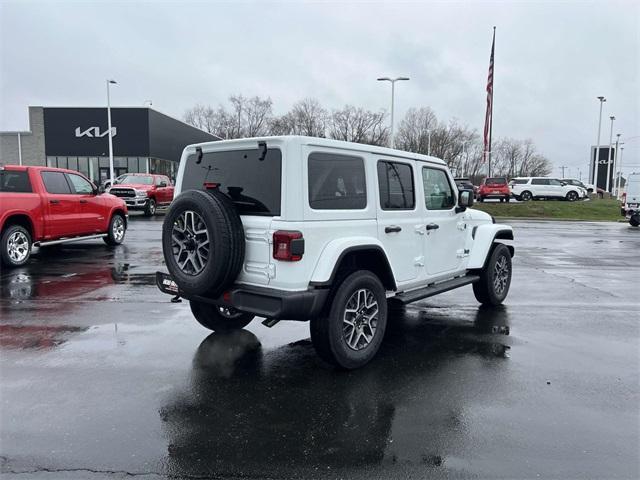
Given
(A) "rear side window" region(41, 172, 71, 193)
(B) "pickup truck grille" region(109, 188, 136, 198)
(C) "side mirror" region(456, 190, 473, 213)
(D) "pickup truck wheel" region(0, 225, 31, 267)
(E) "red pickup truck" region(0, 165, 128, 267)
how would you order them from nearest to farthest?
(C) "side mirror" region(456, 190, 473, 213) → (D) "pickup truck wheel" region(0, 225, 31, 267) → (E) "red pickup truck" region(0, 165, 128, 267) → (A) "rear side window" region(41, 172, 71, 193) → (B) "pickup truck grille" region(109, 188, 136, 198)

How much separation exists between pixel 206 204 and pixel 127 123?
1597 inches

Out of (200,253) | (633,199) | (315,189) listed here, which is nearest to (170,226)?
(200,253)

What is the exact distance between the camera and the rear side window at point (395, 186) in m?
4.94

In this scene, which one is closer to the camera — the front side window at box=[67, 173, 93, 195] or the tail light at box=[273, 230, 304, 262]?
the tail light at box=[273, 230, 304, 262]

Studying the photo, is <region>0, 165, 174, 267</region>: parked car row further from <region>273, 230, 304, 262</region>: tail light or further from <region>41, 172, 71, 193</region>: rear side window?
<region>273, 230, 304, 262</region>: tail light

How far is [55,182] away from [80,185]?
790 millimetres

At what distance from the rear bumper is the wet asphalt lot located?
2.13 feet

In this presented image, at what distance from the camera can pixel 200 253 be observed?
14.4ft

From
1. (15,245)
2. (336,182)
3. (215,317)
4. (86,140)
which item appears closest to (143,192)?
(15,245)

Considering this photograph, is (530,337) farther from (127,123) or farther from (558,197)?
(127,123)

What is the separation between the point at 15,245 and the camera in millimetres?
9656

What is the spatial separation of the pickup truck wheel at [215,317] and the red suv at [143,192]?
18.6 metres

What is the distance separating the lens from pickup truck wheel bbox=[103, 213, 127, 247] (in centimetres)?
1273

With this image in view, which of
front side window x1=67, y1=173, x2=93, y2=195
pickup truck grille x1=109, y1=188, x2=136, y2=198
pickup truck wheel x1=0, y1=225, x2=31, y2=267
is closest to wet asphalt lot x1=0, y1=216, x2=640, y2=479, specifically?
pickup truck wheel x1=0, y1=225, x2=31, y2=267
